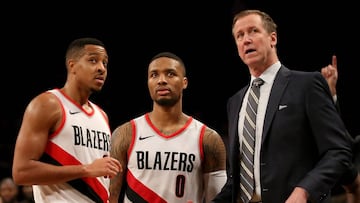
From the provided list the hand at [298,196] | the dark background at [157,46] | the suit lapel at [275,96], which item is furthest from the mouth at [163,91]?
the dark background at [157,46]

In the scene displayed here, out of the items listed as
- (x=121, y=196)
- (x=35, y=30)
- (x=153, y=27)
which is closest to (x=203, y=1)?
(x=153, y=27)

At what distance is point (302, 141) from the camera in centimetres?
257

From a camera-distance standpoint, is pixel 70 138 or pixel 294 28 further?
pixel 294 28

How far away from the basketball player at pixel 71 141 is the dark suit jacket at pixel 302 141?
0.99 meters

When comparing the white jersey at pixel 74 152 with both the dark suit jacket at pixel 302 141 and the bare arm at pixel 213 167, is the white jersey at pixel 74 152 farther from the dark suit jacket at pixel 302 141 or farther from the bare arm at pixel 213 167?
the dark suit jacket at pixel 302 141

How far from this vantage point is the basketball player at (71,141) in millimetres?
3189

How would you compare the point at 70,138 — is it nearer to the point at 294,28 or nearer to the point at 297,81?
the point at 297,81

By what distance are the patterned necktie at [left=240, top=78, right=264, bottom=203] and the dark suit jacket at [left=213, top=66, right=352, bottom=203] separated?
10 cm

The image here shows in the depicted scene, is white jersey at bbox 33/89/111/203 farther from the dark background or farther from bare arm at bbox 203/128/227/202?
the dark background

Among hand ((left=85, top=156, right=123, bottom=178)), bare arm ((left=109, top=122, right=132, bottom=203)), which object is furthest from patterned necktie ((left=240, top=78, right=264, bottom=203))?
bare arm ((left=109, top=122, right=132, bottom=203))

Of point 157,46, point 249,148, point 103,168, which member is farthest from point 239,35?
point 157,46

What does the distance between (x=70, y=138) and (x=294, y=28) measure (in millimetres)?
7127

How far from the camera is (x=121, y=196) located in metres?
3.88

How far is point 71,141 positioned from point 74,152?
0.22 feet
